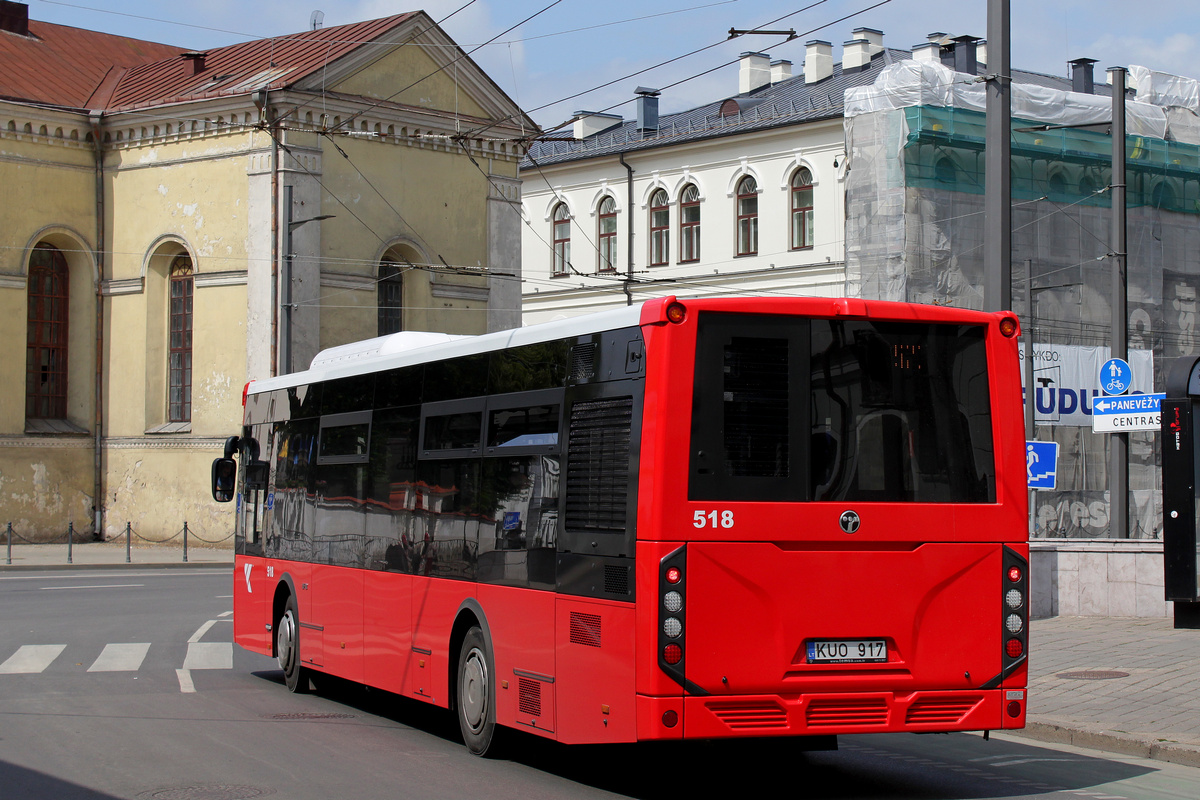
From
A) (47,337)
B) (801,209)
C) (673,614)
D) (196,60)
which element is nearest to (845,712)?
(673,614)

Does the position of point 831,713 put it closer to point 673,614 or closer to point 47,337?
point 673,614

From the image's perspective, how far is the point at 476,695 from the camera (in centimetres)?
995

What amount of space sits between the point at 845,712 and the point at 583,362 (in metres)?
2.46

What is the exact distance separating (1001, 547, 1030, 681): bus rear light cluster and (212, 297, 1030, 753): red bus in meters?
0.01

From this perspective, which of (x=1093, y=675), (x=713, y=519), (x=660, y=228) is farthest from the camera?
(x=660, y=228)

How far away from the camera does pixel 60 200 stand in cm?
3634

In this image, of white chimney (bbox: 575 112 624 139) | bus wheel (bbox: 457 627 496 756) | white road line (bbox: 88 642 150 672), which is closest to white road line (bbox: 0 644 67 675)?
white road line (bbox: 88 642 150 672)

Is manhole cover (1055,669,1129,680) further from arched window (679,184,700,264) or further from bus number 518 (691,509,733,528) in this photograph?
arched window (679,184,700,264)

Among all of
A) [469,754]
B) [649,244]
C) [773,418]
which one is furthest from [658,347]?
[649,244]

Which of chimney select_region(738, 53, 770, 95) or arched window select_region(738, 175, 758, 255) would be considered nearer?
arched window select_region(738, 175, 758, 255)

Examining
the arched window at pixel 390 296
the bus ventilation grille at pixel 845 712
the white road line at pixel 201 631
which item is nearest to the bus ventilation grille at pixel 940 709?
the bus ventilation grille at pixel 845 712

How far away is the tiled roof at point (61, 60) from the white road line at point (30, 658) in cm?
2330

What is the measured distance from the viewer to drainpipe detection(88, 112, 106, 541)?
3669 cm

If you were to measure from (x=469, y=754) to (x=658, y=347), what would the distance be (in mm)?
3564
